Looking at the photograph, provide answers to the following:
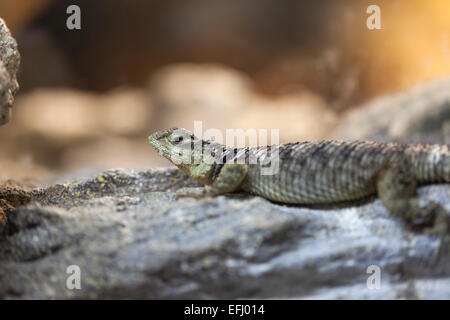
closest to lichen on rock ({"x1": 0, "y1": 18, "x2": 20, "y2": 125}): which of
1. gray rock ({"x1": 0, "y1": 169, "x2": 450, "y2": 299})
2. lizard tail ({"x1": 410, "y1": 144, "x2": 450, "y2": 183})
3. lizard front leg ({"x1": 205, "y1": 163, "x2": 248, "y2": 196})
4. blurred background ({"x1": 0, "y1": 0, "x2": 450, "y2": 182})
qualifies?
gray rock ({"x1": 0, "y1": 169, "x2": 450, "y2": 299})

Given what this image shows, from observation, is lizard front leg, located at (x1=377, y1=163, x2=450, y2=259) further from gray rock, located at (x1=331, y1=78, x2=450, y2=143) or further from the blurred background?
the blurred background

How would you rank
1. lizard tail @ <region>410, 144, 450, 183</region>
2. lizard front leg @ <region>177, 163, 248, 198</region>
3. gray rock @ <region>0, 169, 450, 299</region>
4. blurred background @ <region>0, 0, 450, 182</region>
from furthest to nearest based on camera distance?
blurred background @ <region>0, 0, 450, 182</region> → lizard front leg @ <region>177, 163, 248, 198</region> → lizard tail @ <region>410, 144, 450, 183</region> → gray rock @ <region>0, 169, 450, 299</region>

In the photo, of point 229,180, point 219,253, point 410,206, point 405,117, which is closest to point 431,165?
point 410,206

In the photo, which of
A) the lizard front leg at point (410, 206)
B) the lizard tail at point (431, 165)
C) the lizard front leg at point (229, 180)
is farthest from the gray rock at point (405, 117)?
the lizard front leg at point (229, 180)

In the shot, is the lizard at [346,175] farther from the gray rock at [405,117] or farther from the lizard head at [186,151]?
the gray rock at [405,117]

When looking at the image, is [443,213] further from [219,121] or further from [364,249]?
[219,121]

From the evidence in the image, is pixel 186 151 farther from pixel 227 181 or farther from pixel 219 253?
pixel 219 253
